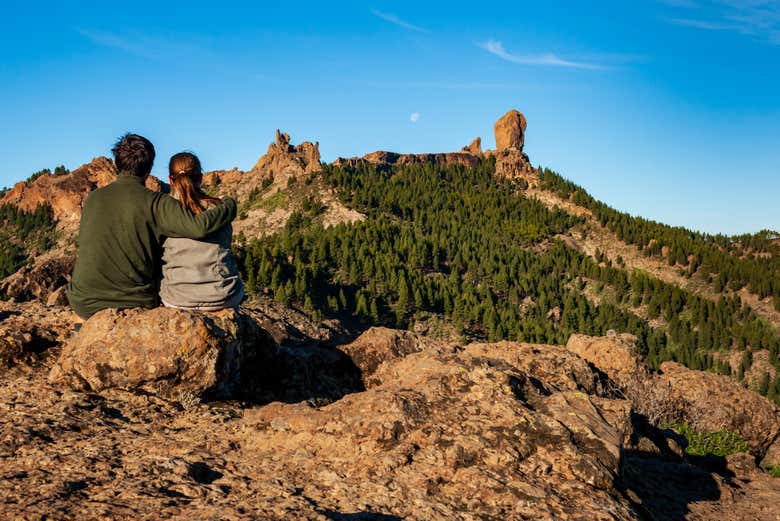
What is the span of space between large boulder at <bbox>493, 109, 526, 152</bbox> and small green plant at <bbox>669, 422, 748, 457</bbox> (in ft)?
581

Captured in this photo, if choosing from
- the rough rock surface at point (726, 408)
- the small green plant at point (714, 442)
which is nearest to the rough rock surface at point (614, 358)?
the rough rock surface at point (726, 408)

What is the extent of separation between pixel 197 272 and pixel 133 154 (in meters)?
1.47

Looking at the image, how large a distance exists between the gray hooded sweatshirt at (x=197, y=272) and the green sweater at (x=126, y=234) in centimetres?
18

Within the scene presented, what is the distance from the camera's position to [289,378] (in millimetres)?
7047

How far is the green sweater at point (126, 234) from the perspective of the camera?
5.48m

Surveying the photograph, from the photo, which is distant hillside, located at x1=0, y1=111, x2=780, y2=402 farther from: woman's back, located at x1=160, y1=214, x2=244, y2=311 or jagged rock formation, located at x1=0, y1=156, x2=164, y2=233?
woman's back, located at x1=160, y1=214, x2=244, y2=311

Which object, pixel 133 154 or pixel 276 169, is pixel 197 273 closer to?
pixel 133 154

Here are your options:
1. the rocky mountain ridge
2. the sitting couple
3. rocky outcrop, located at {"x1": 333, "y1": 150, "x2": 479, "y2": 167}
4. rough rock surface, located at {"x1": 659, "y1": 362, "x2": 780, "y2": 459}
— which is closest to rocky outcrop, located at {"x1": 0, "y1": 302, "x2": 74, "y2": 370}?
the rocky mountain ridge

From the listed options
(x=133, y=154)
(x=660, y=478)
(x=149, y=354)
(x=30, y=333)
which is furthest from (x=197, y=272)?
(x=660, y=478)

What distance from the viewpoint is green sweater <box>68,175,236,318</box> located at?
5.48 m

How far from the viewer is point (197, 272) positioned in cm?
577

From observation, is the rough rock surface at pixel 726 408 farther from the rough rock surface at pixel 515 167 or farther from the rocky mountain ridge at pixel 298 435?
the rough rock surface at pixel 515 167

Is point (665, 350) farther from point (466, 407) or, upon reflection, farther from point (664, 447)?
point (466, 407)

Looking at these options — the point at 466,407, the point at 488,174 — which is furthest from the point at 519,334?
the point at 488,174
